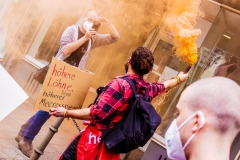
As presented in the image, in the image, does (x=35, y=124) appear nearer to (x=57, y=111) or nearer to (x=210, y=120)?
(x=57, y=111)

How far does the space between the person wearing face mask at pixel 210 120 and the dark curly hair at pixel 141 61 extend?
1.12 meters

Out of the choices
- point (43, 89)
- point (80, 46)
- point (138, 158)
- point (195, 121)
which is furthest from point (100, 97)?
point (138, 158)

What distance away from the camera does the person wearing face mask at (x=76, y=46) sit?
3.73 meters

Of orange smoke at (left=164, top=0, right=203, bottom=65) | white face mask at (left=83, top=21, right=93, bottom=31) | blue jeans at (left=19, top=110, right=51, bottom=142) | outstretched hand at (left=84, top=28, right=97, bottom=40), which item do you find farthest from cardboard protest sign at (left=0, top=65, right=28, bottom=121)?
orange smoke at (left=164, top=0, right=203, bottom=65)

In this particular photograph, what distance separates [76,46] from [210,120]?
2704 mm

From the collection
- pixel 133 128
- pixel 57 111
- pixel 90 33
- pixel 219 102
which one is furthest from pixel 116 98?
pixel 90 33

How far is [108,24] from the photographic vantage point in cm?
386

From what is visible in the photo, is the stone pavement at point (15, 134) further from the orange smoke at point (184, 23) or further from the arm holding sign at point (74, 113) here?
the orange smoke at point (184, 23)

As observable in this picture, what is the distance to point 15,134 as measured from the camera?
13.4ft

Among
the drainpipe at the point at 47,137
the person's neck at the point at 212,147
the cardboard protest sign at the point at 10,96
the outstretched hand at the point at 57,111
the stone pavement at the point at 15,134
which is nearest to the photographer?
the person's neck at the point at 212,147

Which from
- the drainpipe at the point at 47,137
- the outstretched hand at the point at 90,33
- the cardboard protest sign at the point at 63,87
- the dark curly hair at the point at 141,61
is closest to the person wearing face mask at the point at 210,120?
the dark curly hair at the point at 141,61

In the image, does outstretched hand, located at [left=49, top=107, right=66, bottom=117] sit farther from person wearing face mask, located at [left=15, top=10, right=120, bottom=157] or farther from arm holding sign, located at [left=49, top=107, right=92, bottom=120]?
person wearing face mask, located at [left=15, top=10, right=120, bottom=157]

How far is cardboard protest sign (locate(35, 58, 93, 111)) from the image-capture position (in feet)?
9.30

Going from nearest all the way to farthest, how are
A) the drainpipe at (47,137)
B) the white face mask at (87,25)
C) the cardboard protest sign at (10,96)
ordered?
the cardboard protest sign at (10,96) < the drainpipe at (47,137) < the white face mask at (87,25)
